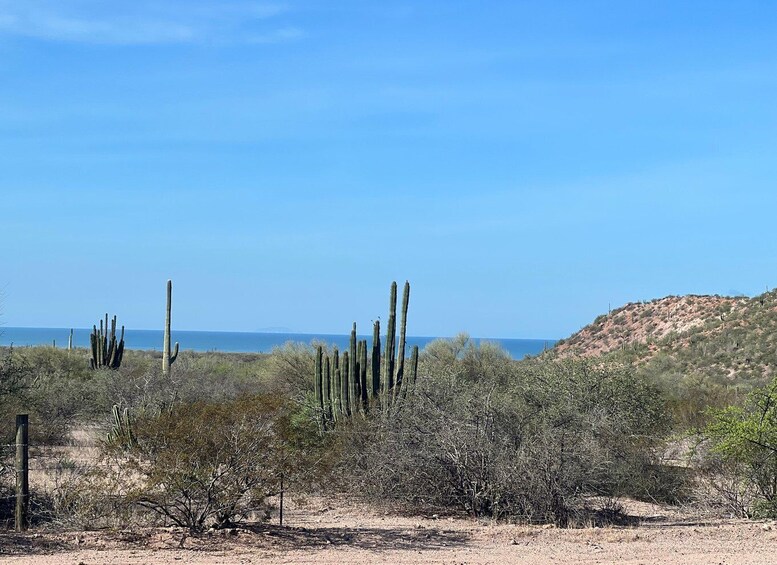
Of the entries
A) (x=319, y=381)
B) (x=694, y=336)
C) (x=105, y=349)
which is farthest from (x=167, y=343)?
(x=694, y=336)

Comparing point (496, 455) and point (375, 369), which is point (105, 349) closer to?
point (375, 369)

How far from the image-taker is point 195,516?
12.0 m

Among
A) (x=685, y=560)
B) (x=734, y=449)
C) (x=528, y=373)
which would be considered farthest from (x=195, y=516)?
(x=528, y=373)

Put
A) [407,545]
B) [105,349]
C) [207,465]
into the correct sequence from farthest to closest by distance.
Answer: [105,349]
[407,545]
[207,465]

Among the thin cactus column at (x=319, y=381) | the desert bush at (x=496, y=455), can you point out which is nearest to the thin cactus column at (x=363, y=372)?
the thin cactus column at (x=319, y=381)

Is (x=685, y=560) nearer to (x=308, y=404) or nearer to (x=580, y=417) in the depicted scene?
(x=580, y=417)

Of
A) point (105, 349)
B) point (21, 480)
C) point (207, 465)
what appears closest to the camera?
point (207, 465)

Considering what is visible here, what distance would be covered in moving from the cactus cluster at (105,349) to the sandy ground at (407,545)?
2736cm

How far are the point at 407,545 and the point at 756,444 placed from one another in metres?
5.64

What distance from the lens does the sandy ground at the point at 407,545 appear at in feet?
35.7

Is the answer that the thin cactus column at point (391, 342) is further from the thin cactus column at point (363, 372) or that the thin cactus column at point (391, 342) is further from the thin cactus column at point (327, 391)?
the thin cactus column at point (327, 391)

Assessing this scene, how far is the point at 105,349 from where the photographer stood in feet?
130

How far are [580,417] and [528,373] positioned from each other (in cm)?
378

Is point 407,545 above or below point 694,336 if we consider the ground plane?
below
